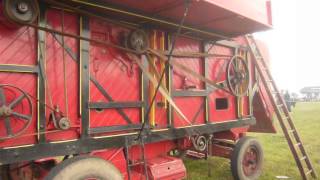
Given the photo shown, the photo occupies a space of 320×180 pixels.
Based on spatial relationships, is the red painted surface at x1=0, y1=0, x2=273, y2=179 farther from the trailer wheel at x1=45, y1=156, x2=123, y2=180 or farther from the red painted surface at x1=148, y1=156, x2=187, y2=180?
the trailer wheel at x1=45, y1=156, x2=123, y2=180

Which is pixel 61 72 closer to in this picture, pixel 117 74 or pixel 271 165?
pixel 117 74

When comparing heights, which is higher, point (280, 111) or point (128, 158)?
point (280, 111)

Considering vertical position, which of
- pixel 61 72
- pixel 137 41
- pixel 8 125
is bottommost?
pixel 8 125

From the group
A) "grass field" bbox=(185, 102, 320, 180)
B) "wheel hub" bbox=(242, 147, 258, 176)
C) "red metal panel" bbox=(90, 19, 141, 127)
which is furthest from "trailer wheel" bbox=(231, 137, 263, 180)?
"red metal panel" bbox=(90, 19, 141, 127)

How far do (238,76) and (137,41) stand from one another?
257 centimetres

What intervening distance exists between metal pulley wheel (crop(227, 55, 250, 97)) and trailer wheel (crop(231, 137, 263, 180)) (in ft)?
3.35

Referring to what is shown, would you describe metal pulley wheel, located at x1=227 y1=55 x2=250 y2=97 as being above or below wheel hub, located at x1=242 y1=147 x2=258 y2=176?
above

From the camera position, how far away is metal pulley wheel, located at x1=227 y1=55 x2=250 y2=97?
6.26m

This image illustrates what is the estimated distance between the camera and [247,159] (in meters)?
6.61

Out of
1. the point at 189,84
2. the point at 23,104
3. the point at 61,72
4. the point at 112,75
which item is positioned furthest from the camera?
the point at 189,84

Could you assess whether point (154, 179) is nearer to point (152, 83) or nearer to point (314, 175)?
point (152, 83)

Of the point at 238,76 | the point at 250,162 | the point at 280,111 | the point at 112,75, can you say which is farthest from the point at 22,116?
the point at 280,111

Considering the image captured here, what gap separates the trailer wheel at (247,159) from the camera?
626cm

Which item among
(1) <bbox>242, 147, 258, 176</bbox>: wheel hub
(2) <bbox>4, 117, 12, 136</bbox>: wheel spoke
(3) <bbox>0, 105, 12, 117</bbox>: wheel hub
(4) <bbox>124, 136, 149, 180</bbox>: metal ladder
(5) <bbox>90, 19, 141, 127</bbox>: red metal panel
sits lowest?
(1) <bbox>242, 147, 258, 176</bbox>: wheel hub
